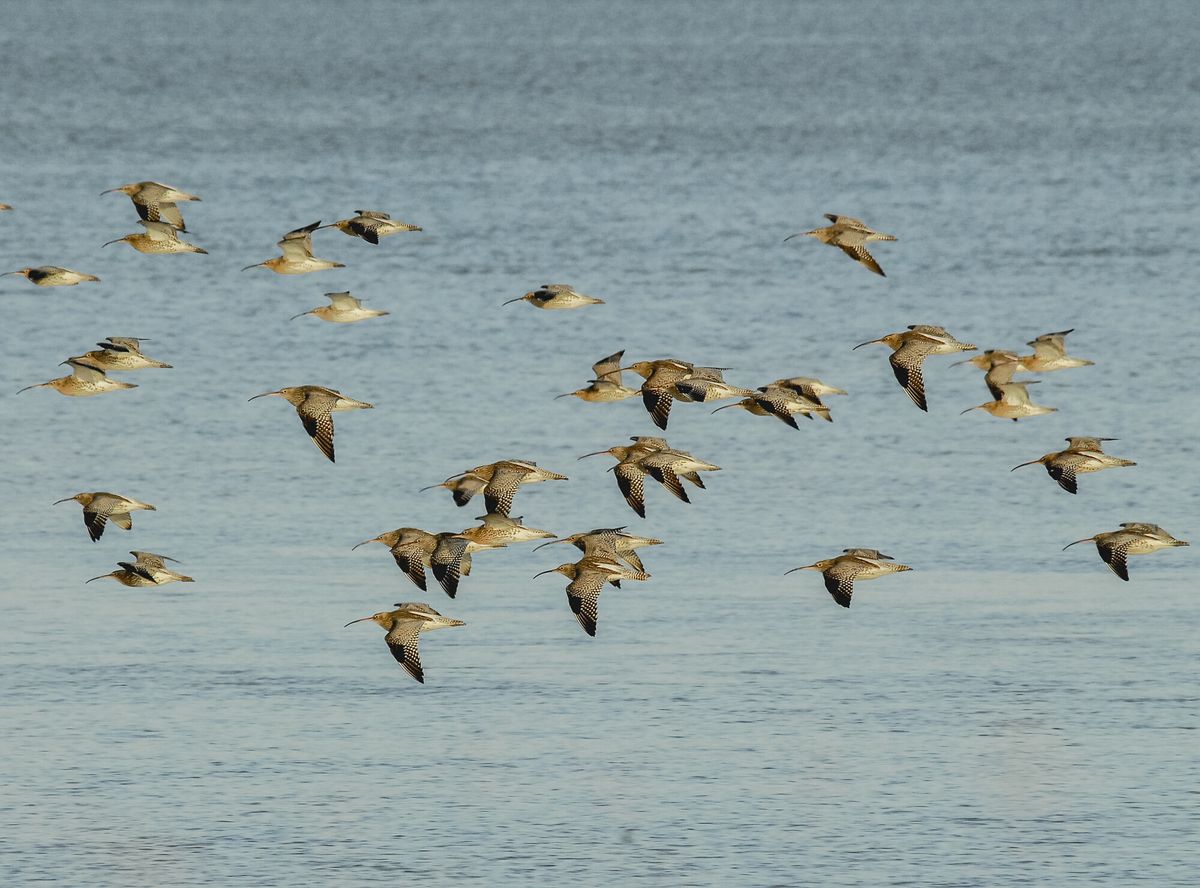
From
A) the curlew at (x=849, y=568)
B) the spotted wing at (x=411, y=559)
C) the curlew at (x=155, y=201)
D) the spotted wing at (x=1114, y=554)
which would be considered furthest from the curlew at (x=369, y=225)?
the spotted wing at (x=1114, y=554)

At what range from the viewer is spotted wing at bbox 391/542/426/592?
26.9m

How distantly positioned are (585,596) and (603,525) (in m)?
10.5

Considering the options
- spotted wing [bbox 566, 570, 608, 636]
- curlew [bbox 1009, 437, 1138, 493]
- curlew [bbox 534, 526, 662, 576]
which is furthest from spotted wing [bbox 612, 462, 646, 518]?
curlew [bbox 1009, 437, 1138, 493]

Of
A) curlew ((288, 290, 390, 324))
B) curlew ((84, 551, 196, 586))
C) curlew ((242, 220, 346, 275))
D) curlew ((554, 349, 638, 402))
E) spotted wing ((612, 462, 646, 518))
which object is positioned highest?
curlew ((242, 220, 346, 275))

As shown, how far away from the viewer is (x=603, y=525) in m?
36.1

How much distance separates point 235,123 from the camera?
96.5m

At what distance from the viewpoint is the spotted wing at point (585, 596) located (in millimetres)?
25469

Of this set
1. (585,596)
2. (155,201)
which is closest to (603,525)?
(155,201)

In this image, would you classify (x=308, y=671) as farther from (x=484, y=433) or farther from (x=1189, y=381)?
(x=1189, y=381)

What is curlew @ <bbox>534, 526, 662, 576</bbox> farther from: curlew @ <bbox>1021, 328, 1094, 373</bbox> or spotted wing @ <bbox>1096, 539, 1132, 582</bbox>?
curlew @ <bbox>1021, 328, 1094, 373</bbox>

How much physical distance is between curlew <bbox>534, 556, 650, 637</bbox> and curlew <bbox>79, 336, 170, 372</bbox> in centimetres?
563

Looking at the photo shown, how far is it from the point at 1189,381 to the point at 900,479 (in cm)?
887

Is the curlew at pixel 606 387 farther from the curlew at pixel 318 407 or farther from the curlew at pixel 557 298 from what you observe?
the curlew at pixel 318 407

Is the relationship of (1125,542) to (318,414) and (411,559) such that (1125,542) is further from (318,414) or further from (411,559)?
(318,414)
